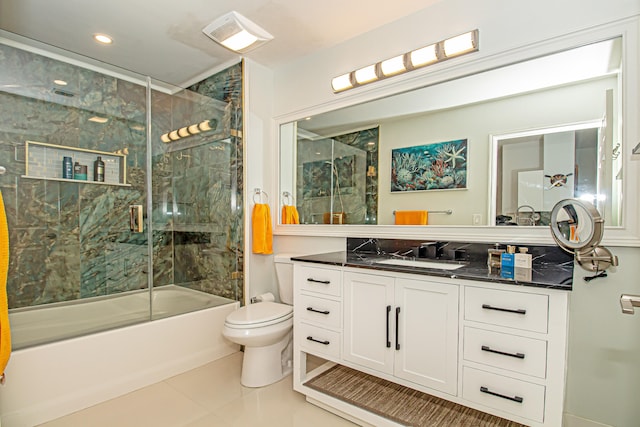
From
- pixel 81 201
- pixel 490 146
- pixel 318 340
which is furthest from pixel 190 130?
pixel 490 146

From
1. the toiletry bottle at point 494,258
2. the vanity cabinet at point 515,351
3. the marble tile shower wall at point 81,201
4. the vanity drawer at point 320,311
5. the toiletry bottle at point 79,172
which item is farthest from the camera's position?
the toiletry bottle at point 79,172

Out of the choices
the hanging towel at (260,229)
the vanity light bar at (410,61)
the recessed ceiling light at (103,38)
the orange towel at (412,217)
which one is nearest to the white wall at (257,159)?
the hanging towel at (260,229)

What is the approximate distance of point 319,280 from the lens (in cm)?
181

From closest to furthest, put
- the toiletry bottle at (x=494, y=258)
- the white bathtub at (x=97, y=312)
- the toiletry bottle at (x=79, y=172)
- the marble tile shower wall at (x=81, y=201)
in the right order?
the toiletry bottle at (x=494, y=258) → the white bathtub at (x=97, y=312) → the marble tile shower wall at (x=81, y=201) → the toiletry bottle at (x=79, y=172)

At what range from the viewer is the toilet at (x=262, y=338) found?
6.42ft

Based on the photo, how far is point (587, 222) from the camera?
4.51ft

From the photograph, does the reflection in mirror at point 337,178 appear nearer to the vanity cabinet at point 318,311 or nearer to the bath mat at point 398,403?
the vanity cabinet at point 318,311

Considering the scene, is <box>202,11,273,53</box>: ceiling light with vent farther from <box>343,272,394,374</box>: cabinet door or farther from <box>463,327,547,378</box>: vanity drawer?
<box>463,327,547,378</box>: vanity drawer

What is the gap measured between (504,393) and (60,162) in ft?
10.7

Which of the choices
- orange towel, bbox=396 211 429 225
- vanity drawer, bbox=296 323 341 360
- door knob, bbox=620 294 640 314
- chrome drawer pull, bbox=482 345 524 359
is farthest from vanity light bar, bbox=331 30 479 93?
vanity drawer, bbox=296 323 341 360

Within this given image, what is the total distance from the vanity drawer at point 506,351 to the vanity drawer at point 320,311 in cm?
66

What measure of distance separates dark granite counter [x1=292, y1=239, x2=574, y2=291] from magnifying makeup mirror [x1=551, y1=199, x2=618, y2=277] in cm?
9

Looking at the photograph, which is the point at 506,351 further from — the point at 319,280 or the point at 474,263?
the point at 319,280

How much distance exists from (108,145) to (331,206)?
6.55 ft
